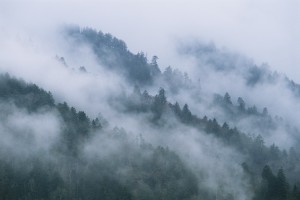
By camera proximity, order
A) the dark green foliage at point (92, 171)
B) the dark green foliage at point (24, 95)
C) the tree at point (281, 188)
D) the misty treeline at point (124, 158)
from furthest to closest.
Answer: the dark green foliage at point (24, 95), the misty treeline at point (124, 158), the dark green foliage at point (92, 171), the tree at point (281, 188)

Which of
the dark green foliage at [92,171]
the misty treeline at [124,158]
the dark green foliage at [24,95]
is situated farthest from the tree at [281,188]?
the dark green foliage at [24,95]

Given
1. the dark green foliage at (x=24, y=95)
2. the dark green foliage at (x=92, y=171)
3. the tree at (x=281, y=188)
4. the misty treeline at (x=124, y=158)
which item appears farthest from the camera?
the dark green foliage at (x=24, y=95)

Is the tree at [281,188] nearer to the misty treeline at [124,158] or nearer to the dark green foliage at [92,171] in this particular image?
the misty treeline at [124,158]

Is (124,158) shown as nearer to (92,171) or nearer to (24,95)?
(92,171)

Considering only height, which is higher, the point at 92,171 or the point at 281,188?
the point at 281,188

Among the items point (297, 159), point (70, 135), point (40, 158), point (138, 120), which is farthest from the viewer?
point (138, 120)

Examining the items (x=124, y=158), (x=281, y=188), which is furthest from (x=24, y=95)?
(x=281, y=188)

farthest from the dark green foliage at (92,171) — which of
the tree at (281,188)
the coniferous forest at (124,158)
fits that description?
the tree at (281,188)

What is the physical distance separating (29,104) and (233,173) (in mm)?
72878

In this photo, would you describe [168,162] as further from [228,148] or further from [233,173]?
[228,148]

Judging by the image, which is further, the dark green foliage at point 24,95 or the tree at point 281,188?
the dark green foliage at point 24,95

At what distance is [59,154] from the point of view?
16262 centimetres

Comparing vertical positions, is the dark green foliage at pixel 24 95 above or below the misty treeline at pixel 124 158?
above

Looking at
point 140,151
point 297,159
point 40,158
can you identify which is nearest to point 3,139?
point 40,158
